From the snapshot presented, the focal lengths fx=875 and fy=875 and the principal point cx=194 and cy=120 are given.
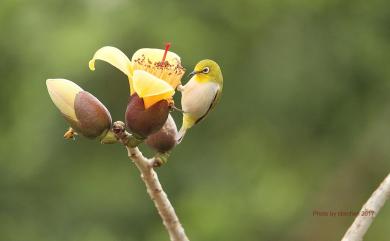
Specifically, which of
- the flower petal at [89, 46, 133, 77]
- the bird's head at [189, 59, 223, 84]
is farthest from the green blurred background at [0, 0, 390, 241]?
the flower petal at [89, 46, 133, 77]

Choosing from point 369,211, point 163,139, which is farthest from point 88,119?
point 369,211

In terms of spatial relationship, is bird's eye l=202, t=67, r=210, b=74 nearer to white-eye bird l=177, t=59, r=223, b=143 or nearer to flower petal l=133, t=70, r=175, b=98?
white-eye bird l=177, t=59, r=223, b=143

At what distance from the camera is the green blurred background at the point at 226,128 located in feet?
22.8

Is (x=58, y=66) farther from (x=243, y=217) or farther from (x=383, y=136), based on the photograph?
(x=383, y=136)

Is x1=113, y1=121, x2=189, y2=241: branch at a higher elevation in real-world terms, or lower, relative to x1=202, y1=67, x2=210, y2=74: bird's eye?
lower

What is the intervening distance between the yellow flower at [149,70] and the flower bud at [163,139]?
67mm

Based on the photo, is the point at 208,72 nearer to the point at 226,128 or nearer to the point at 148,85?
the point at 148,85

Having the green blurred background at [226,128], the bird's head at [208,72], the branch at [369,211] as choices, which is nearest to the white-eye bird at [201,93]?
the bird's head at [208,72]

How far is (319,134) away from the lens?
25.5ft

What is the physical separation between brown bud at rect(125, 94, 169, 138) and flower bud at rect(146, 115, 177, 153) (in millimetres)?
45

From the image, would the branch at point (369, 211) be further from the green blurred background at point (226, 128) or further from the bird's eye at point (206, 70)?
the green blurred background at point (226, 128)

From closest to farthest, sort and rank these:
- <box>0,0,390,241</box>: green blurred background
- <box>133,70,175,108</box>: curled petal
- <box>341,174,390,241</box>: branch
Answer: <box>133,70,175,108</box>: curled petal, <box>341,174,390,241</box>: branch, <box>0,0,390,241</box>: green blurred background

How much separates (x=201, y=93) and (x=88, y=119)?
0.21m

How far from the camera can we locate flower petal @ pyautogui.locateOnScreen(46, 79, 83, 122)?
4.72ft
